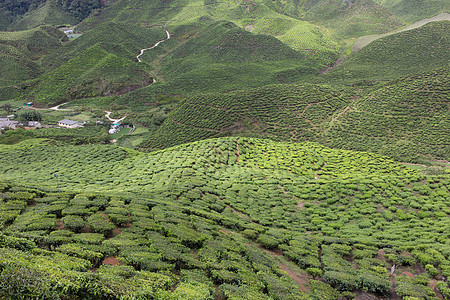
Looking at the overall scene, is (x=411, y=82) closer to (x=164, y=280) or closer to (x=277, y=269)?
(x=277, y=269)

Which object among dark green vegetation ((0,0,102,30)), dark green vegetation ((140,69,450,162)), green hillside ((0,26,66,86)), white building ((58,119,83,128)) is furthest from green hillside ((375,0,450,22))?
dark green vegetation ((0,0,102,30))

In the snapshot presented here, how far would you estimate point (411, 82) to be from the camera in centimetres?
5941

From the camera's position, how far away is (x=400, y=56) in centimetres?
9319

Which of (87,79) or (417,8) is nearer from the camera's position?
(87,79)

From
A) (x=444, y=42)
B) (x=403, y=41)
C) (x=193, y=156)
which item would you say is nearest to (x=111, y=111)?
(x=193, y=156)

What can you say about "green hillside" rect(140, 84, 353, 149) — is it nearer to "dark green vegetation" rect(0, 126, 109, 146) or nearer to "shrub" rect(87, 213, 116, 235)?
"dark green vegetation" rect(0, 126, 109, 146)

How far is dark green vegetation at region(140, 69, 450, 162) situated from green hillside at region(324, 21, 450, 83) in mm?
25517

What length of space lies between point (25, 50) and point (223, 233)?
496 ft

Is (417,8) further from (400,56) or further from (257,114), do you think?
(257,114)

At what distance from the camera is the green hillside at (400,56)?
282ft

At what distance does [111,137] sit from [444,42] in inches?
4785

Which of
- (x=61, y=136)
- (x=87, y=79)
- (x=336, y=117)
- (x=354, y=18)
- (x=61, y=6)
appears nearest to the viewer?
(x=336, y=117)

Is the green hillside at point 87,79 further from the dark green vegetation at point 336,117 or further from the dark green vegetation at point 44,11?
the dark green vegetation at point 44,11

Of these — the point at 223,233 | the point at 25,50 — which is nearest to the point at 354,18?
the point at 223,233
